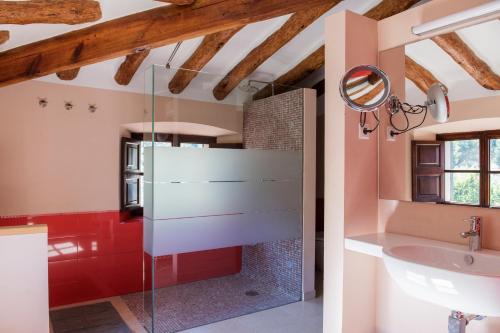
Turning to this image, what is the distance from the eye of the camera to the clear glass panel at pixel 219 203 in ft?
10.0

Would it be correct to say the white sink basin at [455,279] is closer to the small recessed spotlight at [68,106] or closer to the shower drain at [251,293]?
the shower drain at [251,293]

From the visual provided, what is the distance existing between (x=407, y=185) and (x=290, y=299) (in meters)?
2.01

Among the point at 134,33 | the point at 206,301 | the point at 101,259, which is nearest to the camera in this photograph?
the point at 134,33

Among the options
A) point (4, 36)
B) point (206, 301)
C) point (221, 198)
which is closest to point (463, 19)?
point (221, 198)

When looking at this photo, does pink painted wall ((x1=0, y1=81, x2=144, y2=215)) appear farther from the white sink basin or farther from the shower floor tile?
the white sink basin

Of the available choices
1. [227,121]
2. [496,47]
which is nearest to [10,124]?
[227,121]

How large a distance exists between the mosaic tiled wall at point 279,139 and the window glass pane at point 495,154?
1980 mm

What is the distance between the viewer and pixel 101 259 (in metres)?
3.73

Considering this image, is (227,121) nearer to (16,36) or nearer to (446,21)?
(16,36)

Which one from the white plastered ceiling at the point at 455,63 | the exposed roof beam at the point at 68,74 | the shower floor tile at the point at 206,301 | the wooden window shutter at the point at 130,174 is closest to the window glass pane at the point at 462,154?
the white plastered ceiling at the point at 455,63

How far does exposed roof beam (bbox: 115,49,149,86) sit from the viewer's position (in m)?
3.45

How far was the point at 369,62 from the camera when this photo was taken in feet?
7.72

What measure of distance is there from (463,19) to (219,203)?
2220 mm

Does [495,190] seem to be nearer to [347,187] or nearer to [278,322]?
[347,187]
